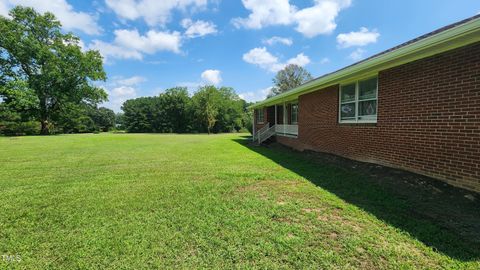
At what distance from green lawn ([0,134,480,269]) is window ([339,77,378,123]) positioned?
2378 millimetres

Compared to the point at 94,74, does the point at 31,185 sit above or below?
below

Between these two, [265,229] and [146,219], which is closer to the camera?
[265,229]

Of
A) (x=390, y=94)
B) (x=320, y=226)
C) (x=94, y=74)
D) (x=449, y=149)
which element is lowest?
(x=320, y=226)

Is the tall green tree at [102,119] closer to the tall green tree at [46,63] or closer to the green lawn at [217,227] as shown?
the tall green tree at [46,63]

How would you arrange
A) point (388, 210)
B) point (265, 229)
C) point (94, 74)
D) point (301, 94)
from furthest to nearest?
point (94, 74), point (301, 94), point (388, 210), point (265, 229)

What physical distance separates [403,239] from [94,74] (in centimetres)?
3784

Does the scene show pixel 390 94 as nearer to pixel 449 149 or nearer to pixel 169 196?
pixel 449 149

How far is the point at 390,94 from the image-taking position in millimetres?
6000

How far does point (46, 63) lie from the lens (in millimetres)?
29391

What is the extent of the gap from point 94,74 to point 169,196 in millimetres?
34622

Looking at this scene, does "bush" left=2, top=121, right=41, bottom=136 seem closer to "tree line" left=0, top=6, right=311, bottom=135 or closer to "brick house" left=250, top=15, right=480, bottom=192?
"tree line" left=0, top=6, right=311, bottom=135

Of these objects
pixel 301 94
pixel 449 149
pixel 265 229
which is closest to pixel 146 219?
pixel 265 229

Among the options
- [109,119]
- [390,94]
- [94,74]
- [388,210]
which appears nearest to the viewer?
[388,210]

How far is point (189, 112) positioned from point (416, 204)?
50.2 metres
